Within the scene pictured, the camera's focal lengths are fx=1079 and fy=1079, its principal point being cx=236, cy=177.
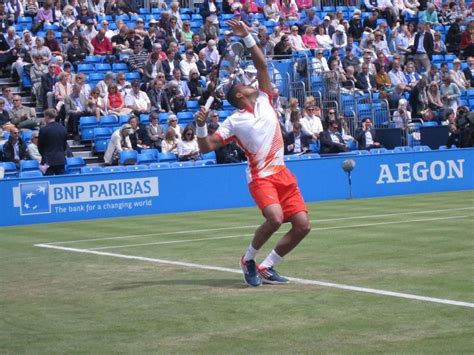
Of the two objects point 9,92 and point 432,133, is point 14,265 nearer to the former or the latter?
point 9,92

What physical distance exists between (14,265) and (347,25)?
22082mm

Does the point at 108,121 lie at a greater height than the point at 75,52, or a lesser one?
lesser

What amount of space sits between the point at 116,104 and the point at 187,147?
255 cm

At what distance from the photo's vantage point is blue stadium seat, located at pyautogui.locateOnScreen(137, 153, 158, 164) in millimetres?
24938

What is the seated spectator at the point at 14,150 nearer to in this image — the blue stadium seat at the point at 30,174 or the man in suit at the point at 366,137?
the blue stadium seat at the point at 30,174

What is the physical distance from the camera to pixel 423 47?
33.7 m

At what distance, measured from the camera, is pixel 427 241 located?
1433 cm

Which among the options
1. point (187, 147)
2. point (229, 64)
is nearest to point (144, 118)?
point (187, 147)

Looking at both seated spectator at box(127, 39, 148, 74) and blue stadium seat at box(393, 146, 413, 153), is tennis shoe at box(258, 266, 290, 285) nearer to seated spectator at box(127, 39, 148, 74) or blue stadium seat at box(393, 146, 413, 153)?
blue stadium seat at box(393, 146, 413, 153)

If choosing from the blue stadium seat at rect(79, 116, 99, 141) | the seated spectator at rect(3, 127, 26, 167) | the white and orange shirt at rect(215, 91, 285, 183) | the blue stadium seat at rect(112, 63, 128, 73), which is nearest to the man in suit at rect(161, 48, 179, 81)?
the blue stadium seat at rect(112, 63, 128, 73)

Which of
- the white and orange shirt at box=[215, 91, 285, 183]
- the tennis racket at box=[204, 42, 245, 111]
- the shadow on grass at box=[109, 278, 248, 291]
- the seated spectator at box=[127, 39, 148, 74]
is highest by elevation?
the tennis racket at box=[204, 42, 245, 111]

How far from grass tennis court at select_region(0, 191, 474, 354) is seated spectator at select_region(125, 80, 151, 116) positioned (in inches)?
347

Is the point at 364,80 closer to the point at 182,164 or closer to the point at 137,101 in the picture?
the point at 137,101

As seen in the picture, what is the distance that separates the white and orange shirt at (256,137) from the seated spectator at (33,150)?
13.2m
